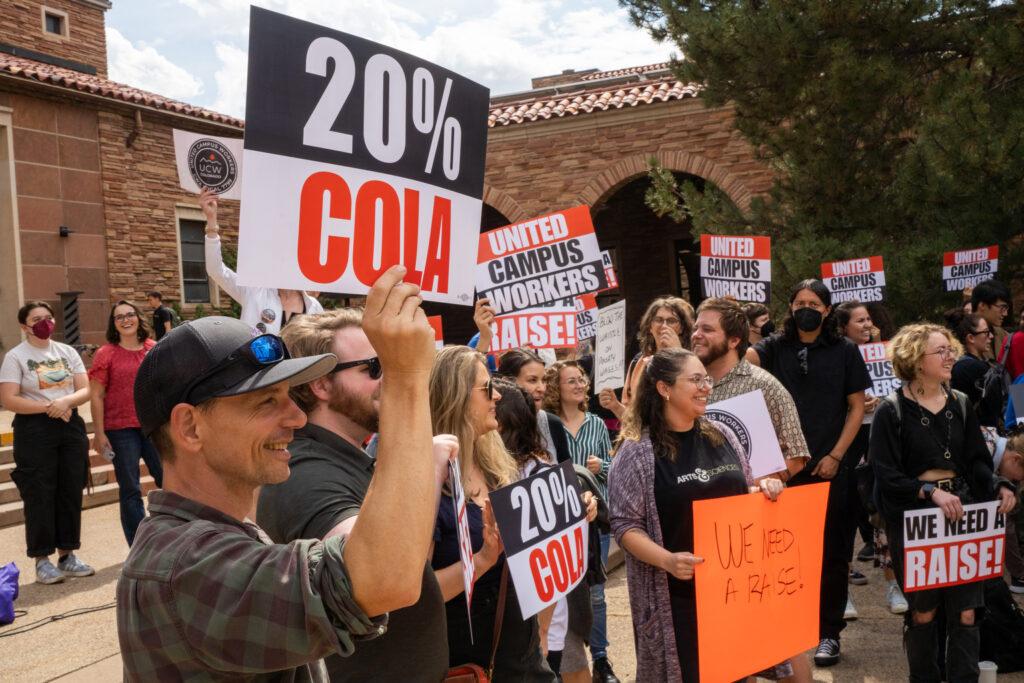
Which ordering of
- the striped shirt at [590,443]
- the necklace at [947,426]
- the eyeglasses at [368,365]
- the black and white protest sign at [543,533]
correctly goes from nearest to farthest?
the eyeglasses at [368,365] → the black and white protest sign at [543,533] → the necklace at [947,426] → the striped shirt at [590,443]

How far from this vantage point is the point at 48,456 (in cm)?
679

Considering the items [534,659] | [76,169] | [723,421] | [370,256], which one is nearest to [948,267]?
[723,421]

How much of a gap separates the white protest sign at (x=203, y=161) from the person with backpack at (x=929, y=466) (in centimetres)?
328

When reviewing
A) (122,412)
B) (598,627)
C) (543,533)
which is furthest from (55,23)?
(543,533)

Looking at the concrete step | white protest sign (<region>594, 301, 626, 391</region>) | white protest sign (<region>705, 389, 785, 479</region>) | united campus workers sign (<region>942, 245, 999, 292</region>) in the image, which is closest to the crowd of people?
white protest sign (<region>705, 389, 785, 479</region>)

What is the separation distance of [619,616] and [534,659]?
124 inches

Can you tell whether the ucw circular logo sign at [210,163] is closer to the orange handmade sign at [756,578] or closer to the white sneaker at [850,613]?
the orange handmade sign at [756,578]

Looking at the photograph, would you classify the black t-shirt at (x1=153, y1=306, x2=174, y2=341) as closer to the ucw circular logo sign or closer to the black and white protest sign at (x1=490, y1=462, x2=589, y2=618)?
the ucw circular logo sign

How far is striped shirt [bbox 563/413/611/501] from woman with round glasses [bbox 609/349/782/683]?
1.62 m

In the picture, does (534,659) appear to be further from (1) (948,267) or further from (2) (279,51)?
(1) (948,267)

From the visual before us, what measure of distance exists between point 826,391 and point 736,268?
3476 millimetres

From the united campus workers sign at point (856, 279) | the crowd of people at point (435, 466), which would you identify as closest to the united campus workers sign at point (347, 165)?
the crowd of people at point (435, 466)

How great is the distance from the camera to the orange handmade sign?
136 inches

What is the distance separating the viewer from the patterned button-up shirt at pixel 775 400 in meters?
4.60
